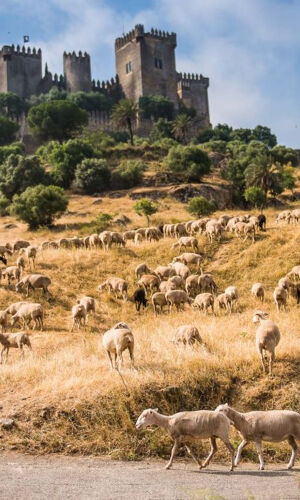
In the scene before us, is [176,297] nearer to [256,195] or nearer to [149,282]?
[149,282]

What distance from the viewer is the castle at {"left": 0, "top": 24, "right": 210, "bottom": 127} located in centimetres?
10081

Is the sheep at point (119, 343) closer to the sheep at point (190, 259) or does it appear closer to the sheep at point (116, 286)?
the sheep at point (116, 286)

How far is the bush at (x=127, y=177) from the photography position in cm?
5895

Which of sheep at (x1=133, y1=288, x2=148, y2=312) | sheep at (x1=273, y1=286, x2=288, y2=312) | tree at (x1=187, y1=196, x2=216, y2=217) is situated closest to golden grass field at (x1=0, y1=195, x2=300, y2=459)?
sheep at (x1=273, y1=286, x2=288, y2=312)

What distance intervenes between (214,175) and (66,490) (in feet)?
188

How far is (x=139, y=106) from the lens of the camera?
94.4 metres

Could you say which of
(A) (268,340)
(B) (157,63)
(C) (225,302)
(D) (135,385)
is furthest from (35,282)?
(B) (157,63)

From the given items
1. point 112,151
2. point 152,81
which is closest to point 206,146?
point 112,151

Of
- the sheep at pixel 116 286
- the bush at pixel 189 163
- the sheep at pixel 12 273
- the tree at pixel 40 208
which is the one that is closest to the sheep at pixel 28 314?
the sheep at pixel 116 286

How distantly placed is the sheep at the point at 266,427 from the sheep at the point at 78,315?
1111 centimetres

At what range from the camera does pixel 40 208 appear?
42938 millimetres

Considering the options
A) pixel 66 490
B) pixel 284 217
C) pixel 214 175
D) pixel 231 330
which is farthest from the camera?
pixel 214 175

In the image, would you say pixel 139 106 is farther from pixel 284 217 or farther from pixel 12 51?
pixel 284 217

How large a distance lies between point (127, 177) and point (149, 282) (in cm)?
3719
